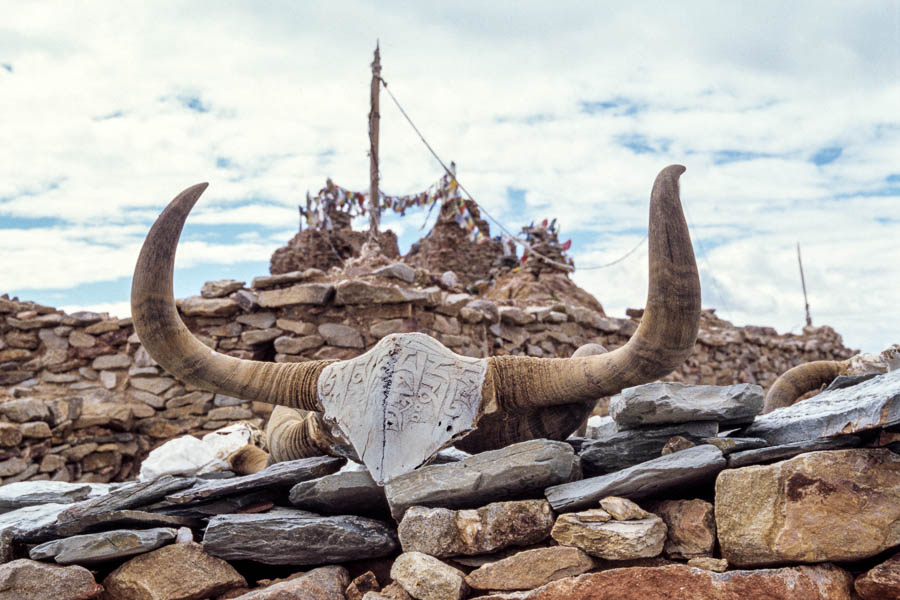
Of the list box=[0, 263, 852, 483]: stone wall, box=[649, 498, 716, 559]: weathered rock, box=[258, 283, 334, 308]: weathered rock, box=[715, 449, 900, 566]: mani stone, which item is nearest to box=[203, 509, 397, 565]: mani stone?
box=[649, 498, 716, 559]: weathered rock

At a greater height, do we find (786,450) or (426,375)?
(426,375)

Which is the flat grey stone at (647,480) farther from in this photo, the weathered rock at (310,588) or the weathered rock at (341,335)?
the weathered rock at (341,335)

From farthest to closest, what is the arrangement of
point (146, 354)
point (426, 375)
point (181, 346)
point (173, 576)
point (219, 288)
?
point (146, 354)
point (219, 288)
point (181, 346)
point (426, 375)
point (173, 576)

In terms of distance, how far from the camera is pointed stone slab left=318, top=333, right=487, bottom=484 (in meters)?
2.51

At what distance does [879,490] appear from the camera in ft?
6.66

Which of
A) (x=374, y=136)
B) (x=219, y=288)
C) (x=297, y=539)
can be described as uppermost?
(x=374, y=136)

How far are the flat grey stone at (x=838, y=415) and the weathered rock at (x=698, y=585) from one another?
17.4 inches

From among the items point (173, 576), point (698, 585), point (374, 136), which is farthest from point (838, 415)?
point (374, 136)

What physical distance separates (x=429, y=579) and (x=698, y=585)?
2.68ft

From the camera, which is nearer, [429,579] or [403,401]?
[429,579]

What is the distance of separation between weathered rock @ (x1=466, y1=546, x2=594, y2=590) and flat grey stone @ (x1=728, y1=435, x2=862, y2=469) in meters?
0.59

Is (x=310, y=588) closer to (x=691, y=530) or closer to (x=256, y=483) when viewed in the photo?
(x=256, y=483)

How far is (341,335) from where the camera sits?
7570mm

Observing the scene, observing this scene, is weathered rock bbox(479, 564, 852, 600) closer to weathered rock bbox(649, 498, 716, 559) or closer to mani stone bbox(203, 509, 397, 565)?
weathered rock bbox(649, 498, 716, 559)
